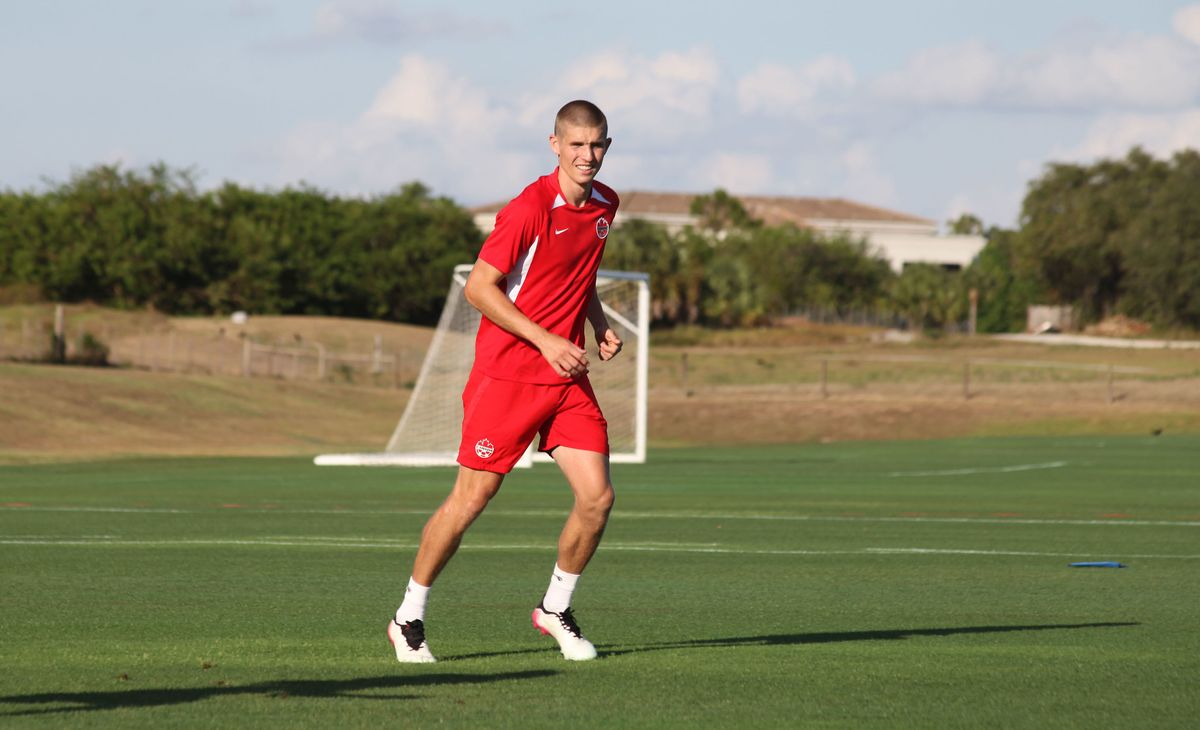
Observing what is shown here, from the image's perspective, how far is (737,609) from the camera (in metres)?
8.94

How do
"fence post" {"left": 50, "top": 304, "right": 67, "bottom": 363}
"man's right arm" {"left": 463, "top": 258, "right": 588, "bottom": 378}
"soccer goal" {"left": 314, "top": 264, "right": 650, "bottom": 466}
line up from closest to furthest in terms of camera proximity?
1. "man's right arm" {"left": 463, "top": 258, "right": 588, "bottom": 378}
2. "soccer goal" {"left": 314, "top": 264, "right": 650, "bottom": 466}
3. "fence post" {"left": 50, "top": 304, "right": 67, "bottom": 363}

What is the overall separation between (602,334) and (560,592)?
1128 millimetres

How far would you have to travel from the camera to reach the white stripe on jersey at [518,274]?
6969mm

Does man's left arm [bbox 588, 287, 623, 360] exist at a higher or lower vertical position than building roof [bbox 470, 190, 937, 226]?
lower

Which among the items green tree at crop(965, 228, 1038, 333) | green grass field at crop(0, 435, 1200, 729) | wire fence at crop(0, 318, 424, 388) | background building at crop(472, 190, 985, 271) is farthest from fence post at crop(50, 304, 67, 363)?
background building at crop(472, 190, 985, 271)

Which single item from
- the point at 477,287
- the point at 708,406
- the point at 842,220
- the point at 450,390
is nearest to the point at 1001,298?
the point at 842,220

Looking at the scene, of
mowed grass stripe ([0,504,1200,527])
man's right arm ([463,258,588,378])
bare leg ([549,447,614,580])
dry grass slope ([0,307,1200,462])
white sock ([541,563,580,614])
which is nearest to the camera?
man's right arm ([463,258,588,378])

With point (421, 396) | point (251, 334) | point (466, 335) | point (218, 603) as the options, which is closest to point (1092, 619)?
point (218, 603)

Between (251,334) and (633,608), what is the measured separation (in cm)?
6615

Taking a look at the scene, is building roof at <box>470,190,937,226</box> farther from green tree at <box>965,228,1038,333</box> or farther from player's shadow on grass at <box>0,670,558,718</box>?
player's shadow on grass at <box>0,670,558,718</box>

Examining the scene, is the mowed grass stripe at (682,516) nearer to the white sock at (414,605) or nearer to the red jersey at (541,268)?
the white sock at (414,605)

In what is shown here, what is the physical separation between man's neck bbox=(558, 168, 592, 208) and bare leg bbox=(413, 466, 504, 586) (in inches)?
44.9

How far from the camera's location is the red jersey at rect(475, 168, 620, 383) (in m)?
6.91

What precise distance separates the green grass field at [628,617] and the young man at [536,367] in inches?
18.2
